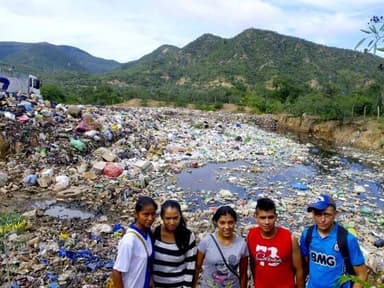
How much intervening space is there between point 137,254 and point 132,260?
0.05 m

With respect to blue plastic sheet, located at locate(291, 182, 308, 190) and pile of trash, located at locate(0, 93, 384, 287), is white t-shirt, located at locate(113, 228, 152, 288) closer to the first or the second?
pile of trash, located at locate(0, 93, 384, 287)

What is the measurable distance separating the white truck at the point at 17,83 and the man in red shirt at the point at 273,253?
1283 centimetres

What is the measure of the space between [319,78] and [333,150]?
121ft

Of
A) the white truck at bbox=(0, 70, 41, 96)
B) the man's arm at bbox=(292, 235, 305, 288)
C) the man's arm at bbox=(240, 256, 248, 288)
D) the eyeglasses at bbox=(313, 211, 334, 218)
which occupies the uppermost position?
the white truck at bbox=(0, 70, 41, 96)

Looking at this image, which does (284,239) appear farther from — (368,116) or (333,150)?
(368,116)

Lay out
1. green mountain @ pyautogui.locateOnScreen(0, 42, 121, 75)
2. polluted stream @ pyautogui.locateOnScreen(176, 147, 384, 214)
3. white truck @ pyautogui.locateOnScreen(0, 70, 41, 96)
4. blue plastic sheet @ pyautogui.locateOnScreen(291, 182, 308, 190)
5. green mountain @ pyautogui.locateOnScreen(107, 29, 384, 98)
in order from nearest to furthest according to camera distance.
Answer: polluted stream @ pyautogui.locateOnScreen(176, 147, 384, 214)
blue plastic sheet @ pyautogui.locateOnScreen(291, 182, 308, 190)
white truck @ pyautogui.locateOnScreen(0, 70, 41, 96)
green mountain @ pyautogui.locateOnScreen(107, 29, 384, 98)
green mountain @ pyautogui.locateOnScreen(0, 42, 121, 75)

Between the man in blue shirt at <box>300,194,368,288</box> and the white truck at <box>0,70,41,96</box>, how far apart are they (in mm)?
13046

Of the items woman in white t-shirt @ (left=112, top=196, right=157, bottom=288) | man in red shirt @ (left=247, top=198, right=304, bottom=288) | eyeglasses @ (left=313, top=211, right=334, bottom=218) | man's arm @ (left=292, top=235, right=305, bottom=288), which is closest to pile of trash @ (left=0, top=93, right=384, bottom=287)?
woman in white t-shirt @ (left=112, top=196, right=157, bottom=288)

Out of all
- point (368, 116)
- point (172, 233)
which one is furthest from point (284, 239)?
point (368, 116)

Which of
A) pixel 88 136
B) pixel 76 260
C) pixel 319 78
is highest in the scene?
pixel 319 78

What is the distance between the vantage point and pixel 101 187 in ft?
24.6

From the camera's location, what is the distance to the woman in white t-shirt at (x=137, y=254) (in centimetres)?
215

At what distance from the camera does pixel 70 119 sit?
11070 mm

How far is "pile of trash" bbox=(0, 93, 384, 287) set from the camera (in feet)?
14.4
